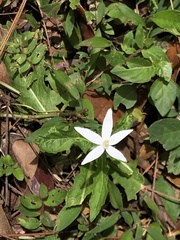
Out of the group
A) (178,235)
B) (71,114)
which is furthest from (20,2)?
(178,235)

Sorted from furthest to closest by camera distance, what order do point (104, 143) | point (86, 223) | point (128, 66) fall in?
point (86, 223), point (128, 66), point (104, 143)

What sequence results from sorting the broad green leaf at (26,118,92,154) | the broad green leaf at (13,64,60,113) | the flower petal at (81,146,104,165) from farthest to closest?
the broad green leaf at (13,64,60,113) < the broad green leaf at (26,118,92,154) < the flower petal at (81,146,104,165)

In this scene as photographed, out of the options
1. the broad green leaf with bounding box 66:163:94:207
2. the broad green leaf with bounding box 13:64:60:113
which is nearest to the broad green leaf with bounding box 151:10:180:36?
the broad green leaf with bounding box 13:64:60:113

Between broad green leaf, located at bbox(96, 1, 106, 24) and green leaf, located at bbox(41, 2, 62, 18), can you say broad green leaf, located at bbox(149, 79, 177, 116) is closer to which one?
broad green leaf, located at bbox(96, 1, 106, 24)

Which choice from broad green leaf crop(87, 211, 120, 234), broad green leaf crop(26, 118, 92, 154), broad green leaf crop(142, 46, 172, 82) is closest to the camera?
broad green leaf crop(26, 118, 92, 154)

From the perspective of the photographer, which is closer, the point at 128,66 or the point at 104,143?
the point at 104,143

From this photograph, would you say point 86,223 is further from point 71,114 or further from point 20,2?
point 20,2

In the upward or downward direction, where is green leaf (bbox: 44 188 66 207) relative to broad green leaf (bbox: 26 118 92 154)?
downward

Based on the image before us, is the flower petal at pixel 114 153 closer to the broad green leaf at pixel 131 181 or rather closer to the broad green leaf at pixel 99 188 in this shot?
the broad green leaf at pixel 99 188
